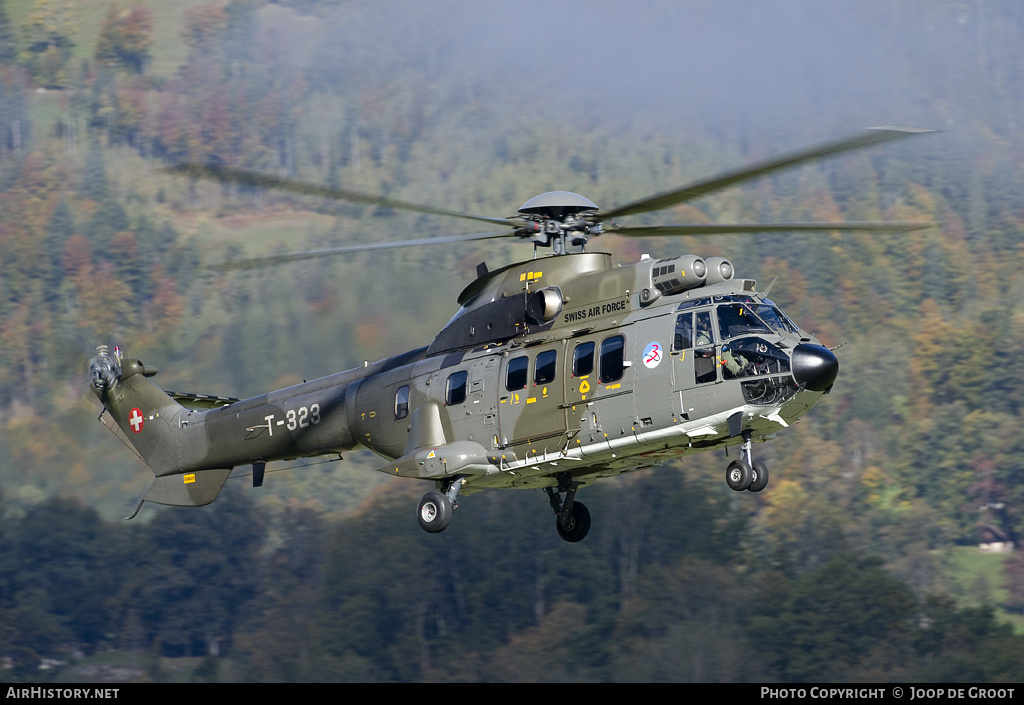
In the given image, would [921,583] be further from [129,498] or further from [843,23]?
[843,23]

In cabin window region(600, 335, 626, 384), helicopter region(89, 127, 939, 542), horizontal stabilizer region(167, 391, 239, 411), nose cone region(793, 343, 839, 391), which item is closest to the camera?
nose cone region(793, 343, 839, 391)

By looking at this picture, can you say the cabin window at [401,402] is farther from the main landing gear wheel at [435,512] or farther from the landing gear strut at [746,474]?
the landing gear strut at [746,474]

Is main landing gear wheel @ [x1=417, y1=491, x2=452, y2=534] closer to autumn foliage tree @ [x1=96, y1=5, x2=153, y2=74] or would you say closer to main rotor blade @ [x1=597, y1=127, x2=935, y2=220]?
main rotor blade @ [x1=597, y1=127, x2=935, y2=220]

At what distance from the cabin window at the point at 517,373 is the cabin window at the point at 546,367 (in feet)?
0.61

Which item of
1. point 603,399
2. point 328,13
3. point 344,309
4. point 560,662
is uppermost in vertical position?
point 328,13

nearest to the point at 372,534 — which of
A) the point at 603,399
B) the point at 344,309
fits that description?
the point at 344,309

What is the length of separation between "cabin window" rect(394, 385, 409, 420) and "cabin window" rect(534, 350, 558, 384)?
2.40 metres

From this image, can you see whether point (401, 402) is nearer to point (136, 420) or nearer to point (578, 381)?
point (578, 381)

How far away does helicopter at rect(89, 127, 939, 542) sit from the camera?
1658 centimetres

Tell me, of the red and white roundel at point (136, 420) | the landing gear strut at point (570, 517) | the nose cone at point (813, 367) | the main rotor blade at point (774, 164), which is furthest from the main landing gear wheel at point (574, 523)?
the red and white roundel at point (136, 420)

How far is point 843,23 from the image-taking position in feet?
356

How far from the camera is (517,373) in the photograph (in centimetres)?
1823

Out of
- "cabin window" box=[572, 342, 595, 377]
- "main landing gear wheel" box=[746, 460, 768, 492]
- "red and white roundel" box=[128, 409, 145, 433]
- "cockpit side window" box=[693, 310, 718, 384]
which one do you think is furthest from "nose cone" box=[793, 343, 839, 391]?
"red and white roundel" box=[128, 409, 145, 433]

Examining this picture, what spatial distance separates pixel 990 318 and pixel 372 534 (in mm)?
36372
